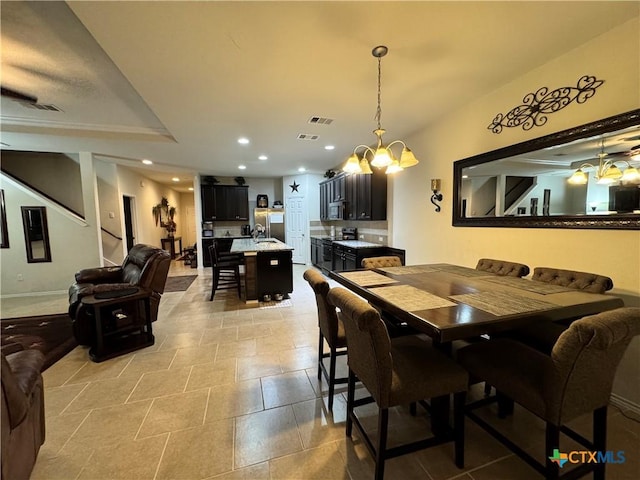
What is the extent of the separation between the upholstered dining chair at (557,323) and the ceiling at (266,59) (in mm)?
1809

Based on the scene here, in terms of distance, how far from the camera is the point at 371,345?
1.28 metres

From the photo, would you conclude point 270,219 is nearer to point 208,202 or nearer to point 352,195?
point 208,202

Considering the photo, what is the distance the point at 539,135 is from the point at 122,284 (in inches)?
177

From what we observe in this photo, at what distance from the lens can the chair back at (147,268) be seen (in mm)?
2979

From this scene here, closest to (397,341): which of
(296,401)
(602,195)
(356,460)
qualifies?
(356,460)

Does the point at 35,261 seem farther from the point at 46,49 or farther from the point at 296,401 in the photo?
the point at 296,401

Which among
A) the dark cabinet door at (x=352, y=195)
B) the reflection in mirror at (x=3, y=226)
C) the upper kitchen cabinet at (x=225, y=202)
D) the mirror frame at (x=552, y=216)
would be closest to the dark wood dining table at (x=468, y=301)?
the mirror frame at (x=552, y=216)

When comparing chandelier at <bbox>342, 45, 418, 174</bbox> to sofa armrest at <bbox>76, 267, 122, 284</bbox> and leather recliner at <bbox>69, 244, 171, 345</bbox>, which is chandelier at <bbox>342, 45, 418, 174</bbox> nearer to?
leather recliner at <bbox>69, 244, 171, 345</bbox>

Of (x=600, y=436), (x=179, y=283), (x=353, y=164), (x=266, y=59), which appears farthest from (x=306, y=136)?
(x=600, y=436)

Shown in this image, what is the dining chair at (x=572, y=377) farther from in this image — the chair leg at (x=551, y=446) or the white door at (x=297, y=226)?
the white door at (x=297, y=226)

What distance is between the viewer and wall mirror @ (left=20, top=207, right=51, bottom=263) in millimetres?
4723

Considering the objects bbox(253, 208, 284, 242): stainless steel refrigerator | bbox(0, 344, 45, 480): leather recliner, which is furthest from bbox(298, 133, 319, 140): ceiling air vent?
bbox(253, 208, 284, 242): stainless steel refrigerator

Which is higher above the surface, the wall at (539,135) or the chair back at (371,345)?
the wall at (539,135)

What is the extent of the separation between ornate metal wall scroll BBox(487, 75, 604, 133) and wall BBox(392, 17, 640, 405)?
5cm
